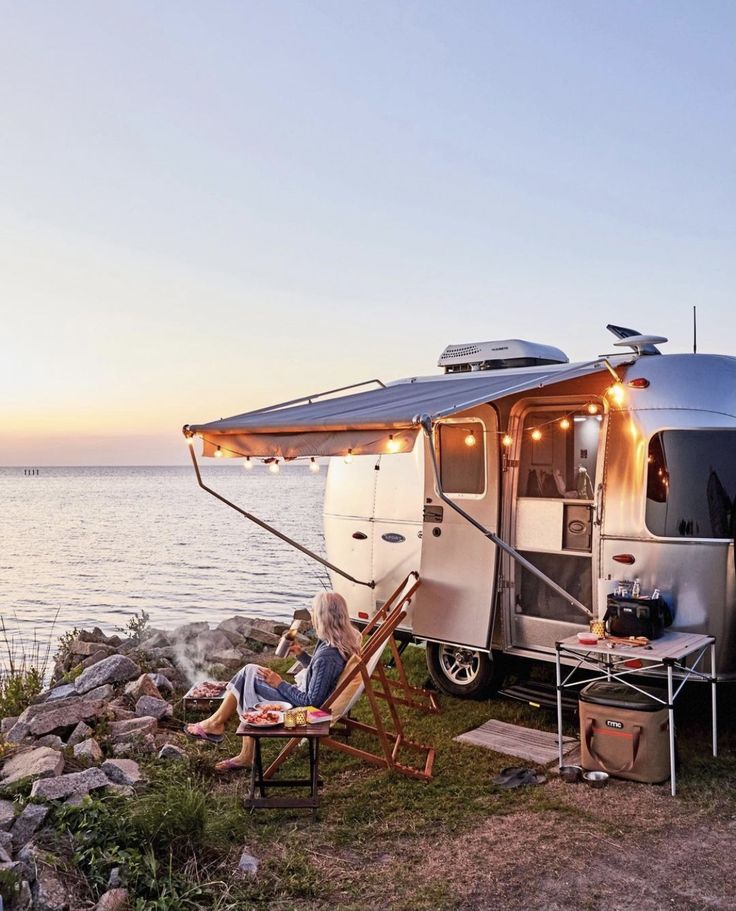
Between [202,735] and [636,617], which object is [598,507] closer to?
[636,617]

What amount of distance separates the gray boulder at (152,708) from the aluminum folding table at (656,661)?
3355 mm

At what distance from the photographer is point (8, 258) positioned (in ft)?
52.0

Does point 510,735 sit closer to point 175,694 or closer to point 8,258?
point 175,694

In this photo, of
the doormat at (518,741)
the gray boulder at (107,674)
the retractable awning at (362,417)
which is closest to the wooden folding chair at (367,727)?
the doormat at (518,741)

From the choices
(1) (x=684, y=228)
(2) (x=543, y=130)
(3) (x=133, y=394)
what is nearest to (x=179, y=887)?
(2) (x=543, y=130)

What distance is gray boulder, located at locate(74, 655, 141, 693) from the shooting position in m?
8.40

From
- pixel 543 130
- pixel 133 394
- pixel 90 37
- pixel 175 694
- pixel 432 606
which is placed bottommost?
pixel 175 694

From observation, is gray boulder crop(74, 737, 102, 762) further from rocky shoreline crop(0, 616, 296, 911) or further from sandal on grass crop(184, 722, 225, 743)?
sandal on grass crop(184, 722, 225, 743)

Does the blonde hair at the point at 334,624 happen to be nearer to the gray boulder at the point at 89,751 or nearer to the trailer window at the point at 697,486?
the gray boulder at the point at 89,751

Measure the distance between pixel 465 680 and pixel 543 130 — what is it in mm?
7785

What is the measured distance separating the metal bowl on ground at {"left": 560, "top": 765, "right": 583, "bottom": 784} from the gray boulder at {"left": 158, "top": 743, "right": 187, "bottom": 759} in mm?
2721

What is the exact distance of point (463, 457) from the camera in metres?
7.93

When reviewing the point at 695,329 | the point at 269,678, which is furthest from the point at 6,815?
the point at 695,329

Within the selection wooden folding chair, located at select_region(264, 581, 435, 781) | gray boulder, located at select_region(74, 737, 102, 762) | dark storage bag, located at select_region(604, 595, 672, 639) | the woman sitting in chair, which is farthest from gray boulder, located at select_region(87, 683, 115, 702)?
dark storage bag, located at select_region(604, 595, 672, 639)
